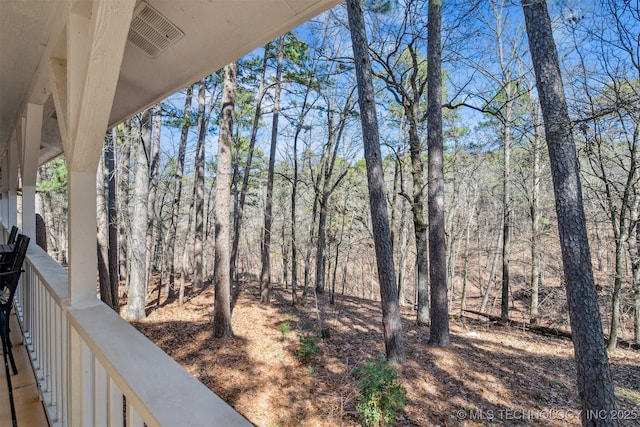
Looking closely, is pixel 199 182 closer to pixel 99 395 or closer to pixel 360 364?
pixel 360 364

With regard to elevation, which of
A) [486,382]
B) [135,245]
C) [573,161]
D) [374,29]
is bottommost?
[486,382]

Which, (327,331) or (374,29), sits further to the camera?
(374,29)

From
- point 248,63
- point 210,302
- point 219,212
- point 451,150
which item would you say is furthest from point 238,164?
point 451,150

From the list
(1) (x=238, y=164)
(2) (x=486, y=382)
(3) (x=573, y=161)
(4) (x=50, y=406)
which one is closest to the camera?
(4) (x=50, y=406)

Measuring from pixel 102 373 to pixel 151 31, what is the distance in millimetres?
1527

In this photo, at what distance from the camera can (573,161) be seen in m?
3.44

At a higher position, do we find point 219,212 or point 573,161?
point 573,161

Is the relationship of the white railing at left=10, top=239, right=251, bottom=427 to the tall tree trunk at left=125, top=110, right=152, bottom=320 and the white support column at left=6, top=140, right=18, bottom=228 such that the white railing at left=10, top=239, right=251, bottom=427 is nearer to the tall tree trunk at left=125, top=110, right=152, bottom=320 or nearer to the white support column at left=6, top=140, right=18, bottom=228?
the white support column at left=6, top=140, right=18, bottom=228

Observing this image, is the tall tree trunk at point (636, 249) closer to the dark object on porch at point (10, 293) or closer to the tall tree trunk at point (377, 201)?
the tall tree trunk at point (377, 201)

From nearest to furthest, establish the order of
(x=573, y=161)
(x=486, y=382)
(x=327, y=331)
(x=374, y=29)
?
(x=573, y=161) → (x=486, y=382) → (x=327, y=331) → (x=374, y=29)

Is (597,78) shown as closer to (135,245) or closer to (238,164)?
(135,245)

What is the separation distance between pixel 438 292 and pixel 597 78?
4.38 m

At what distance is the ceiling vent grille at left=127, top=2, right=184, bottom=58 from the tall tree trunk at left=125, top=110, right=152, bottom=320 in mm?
5731

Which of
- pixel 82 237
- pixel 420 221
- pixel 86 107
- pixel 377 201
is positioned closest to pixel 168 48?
pixel 86 107
